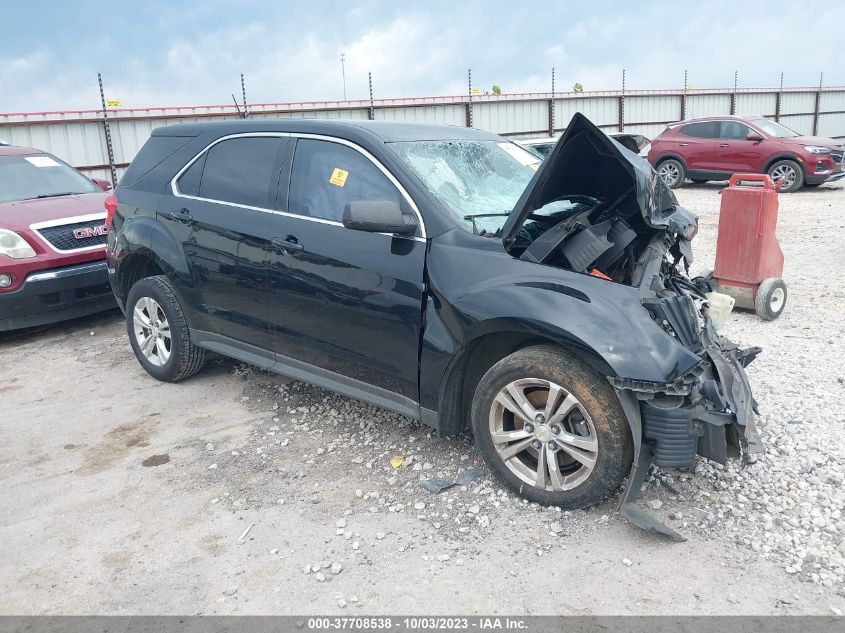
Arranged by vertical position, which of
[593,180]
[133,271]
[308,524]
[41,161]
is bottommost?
[308,524]

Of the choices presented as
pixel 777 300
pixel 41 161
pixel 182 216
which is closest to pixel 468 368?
pixel 182 216

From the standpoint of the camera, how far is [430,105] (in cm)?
1844

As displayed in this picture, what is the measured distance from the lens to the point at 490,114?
1938 cm

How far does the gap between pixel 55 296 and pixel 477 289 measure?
479 cm

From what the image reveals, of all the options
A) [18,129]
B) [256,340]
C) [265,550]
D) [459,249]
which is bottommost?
[265,550]

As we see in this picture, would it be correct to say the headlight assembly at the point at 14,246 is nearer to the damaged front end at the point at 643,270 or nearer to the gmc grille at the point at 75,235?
the gmc grille at the point at 75,235

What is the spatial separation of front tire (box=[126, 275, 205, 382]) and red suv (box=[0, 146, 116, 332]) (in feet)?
5.20

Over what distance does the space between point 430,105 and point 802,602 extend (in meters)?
17.3

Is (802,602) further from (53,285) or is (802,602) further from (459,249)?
(53,285)

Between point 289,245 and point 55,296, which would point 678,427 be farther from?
point 55,296

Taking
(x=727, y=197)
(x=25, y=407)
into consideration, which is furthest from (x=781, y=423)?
(x=25, y=407)

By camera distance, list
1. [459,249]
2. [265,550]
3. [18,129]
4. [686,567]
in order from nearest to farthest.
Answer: [686,567] < [265,550] < [459,249] < [18,129]

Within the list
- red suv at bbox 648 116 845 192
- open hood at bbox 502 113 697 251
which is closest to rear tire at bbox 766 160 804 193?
red suv at bbox 648 116 845 192

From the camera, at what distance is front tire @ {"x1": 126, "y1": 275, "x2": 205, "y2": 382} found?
4.80m
